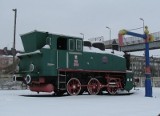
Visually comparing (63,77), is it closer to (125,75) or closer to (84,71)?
(84,71)

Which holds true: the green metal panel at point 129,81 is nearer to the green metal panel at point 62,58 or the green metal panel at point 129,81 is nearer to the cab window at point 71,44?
the cab window at point 71,44

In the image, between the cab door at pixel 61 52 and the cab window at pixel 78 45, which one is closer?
the cab door at pixel 61 52

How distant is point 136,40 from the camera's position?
2116 inches

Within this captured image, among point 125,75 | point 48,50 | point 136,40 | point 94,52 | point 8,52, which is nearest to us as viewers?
point 48,50

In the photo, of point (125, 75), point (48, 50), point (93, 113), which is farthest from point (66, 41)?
point (93, 113)

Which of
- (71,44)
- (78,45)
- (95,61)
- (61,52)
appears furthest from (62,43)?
(95,61)

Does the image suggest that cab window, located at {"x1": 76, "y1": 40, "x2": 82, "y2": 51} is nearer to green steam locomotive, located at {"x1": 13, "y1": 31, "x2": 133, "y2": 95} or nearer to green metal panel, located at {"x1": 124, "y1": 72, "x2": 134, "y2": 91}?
green steam locomotive, located at {"x1": 13, "y1": 31, "x2": 133, "y2": 95}

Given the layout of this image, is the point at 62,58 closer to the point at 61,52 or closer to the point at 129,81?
the point at 61,52

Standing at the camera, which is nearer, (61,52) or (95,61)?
(61,52)

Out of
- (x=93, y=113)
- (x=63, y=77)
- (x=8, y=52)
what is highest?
(x=8, y=52)

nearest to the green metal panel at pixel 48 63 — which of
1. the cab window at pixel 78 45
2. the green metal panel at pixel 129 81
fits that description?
the cab window at pixel 78 45

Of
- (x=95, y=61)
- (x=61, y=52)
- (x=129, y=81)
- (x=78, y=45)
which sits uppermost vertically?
(x=78, y=45)

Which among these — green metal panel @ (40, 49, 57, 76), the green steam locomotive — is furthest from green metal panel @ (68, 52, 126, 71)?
green metal panel @ (40, 49, 57, 76)

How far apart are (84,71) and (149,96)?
11.9ft
